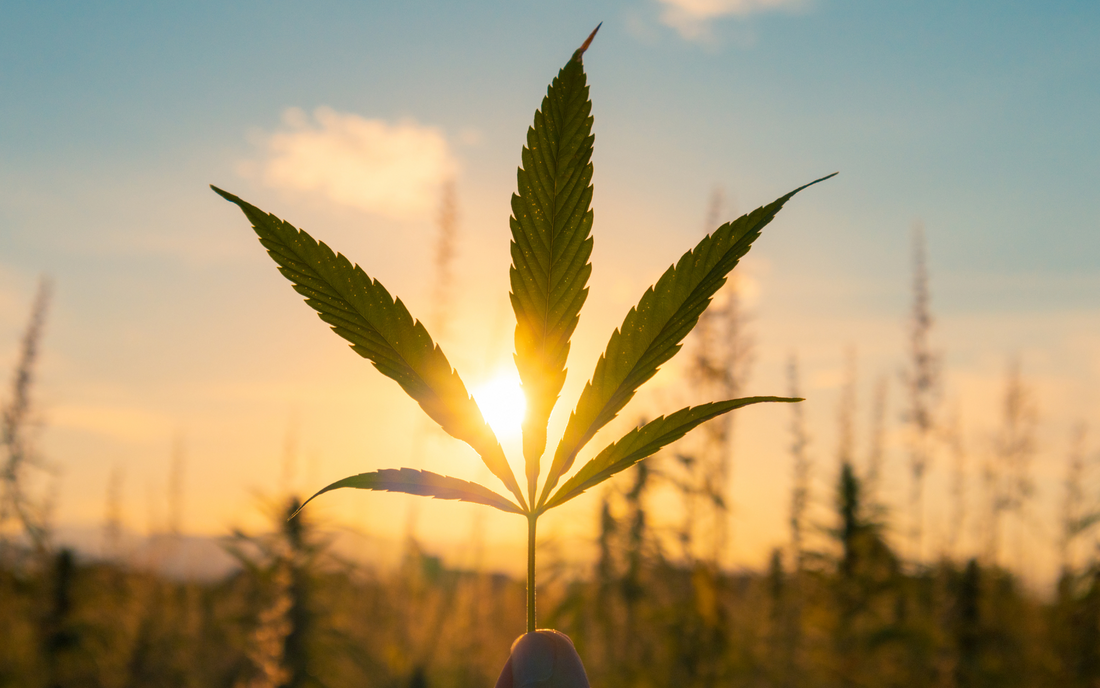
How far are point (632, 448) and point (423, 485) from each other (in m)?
0.27

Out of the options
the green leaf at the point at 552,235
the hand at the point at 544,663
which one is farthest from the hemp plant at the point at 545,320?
the hand at the point at 544,663

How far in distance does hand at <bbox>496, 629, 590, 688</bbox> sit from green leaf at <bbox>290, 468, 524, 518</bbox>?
32cm

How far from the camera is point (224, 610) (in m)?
10.1

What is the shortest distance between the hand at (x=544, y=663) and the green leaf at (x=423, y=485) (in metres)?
0.32

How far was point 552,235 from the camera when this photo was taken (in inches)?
32.8

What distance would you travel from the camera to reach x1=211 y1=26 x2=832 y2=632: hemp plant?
82cm

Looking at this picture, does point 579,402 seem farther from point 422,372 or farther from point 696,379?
point 696,379

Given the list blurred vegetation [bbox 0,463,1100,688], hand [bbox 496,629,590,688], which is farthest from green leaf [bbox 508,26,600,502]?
blurred vegetation [bbox 0,463,1100,688]

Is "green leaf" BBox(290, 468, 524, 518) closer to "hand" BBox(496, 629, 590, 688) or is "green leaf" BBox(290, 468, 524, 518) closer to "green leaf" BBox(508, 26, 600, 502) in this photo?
"green leaf" BBox(508, 26, 600, 502)

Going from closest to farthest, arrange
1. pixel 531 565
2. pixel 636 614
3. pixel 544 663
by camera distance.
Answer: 1. pixel 531 565
2. pixel 544 663
3. pixel 636 614

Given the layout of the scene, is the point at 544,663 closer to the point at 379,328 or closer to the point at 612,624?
the point at 379,328

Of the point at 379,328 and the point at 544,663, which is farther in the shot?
the point at 544,663

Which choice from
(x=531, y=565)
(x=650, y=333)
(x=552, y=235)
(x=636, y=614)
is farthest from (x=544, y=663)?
(x=636, y=614)

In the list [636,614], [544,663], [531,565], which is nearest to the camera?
[531,565]
